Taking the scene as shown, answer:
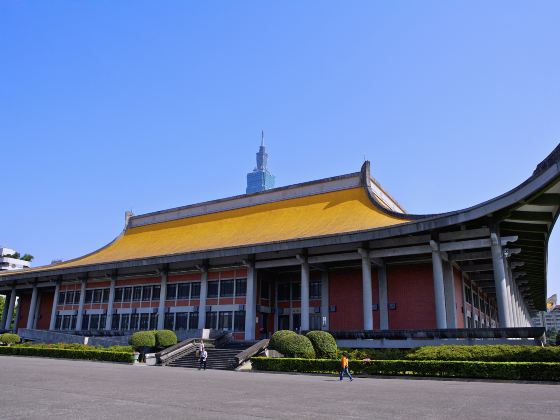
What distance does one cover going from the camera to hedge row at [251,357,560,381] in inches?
643

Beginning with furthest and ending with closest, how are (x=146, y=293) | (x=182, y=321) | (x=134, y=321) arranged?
1. (x=134, y=321)
2. (x=146, y=293)
3. (x=182, y=321)

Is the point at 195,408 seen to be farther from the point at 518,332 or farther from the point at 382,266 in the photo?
the point at 382,266

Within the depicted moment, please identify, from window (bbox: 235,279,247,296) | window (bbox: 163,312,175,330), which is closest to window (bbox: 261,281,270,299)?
window (bbox: 235,279,247,296)

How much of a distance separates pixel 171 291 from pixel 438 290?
23.1 m

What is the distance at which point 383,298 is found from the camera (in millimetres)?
32000

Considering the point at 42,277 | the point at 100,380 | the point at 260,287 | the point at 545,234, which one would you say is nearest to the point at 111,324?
the point at 42,277

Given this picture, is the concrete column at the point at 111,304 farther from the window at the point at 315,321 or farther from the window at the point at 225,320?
the window at the point at 315,321

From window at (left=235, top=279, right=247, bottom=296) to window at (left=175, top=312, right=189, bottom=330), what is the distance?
17.7 ft

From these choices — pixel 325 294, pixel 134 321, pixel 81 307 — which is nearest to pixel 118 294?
pixel 134 321

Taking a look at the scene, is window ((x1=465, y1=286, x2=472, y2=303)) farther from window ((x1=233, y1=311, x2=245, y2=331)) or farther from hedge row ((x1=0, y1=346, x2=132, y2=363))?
hedge row ((x1=0, y1=346, x2=132, y2=363))

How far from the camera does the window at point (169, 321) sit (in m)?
39.2

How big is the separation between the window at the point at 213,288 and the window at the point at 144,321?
23.4 feet

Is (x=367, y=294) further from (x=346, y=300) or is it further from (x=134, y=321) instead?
(x=134, y=321)

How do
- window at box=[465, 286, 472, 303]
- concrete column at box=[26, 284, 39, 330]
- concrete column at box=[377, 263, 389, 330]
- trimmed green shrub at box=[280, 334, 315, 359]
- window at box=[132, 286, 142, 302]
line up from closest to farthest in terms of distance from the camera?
trimmed green shrub at box=[280, 334, 315, 359] < concrete column at box=[377, 263, 389, 330] < window at box=[465, 286, 472, 303] < window at box=[132, 286, 142, 302] < concrete column at box=[26, 284, 39, 330]
